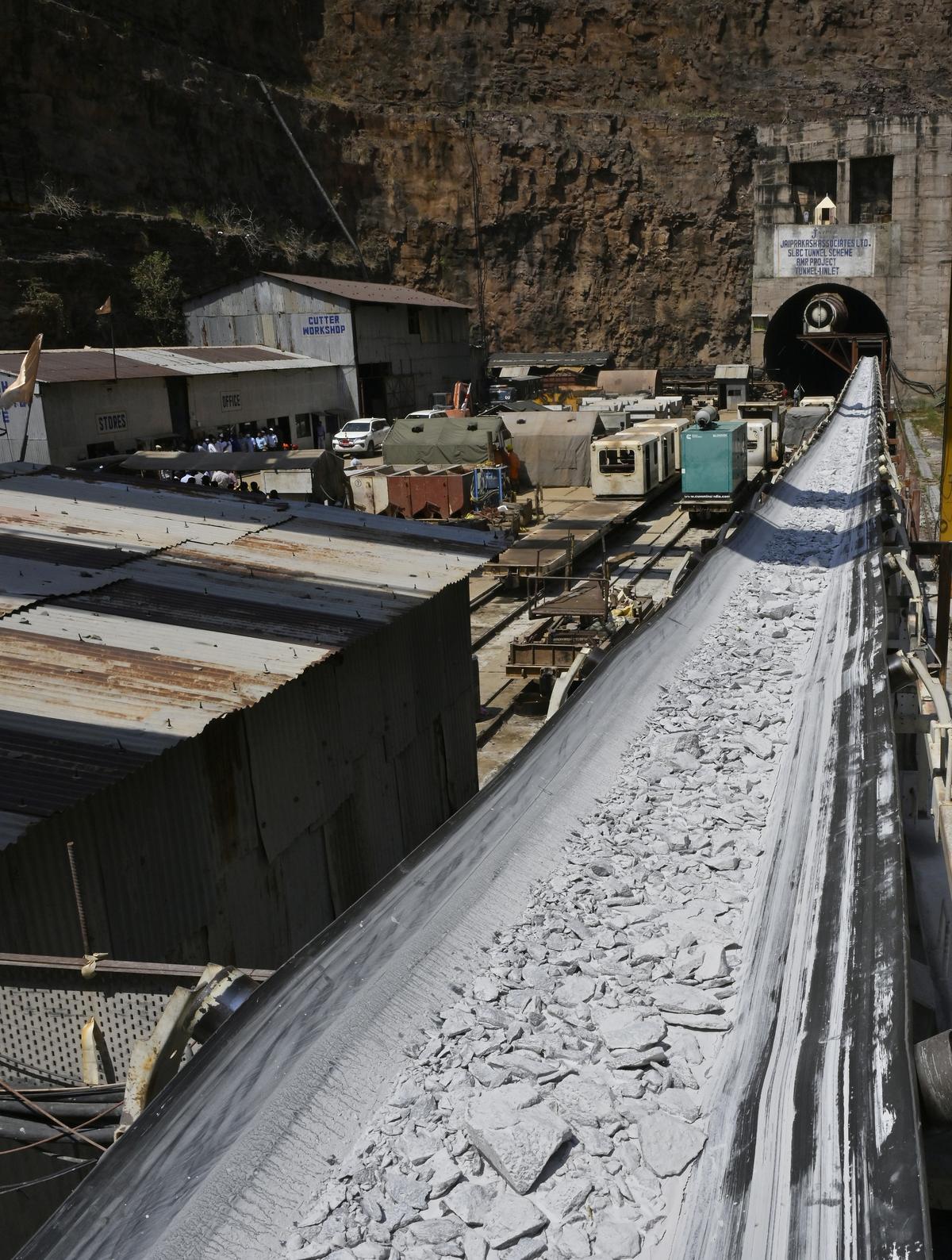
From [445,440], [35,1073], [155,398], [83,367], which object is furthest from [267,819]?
[155,398]

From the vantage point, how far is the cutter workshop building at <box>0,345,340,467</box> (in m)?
24.7

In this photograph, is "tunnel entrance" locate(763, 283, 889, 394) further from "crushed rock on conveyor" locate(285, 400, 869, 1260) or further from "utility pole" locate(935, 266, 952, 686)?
"crushed rock on conveyor" locate(285, 400, 869, 1260)

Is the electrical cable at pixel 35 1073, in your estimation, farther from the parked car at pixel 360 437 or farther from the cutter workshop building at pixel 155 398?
the parked car at pixel 360 437

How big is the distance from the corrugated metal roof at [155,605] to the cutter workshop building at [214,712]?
21mm

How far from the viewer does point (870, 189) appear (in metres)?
47.0

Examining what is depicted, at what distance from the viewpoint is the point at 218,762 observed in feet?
23.0

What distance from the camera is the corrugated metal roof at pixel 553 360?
52031 mm

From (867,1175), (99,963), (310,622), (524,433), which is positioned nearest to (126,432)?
(524,433)

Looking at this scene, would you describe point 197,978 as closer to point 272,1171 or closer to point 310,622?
point 272,1171

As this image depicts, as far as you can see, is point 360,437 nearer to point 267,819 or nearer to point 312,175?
point 312,175

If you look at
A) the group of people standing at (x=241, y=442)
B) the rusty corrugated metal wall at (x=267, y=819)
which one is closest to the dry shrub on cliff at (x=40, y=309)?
the group of people standing at (x=241, y=442)

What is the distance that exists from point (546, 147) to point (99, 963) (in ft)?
195

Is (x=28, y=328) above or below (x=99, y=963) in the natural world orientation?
above

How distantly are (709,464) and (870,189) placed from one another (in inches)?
1176
